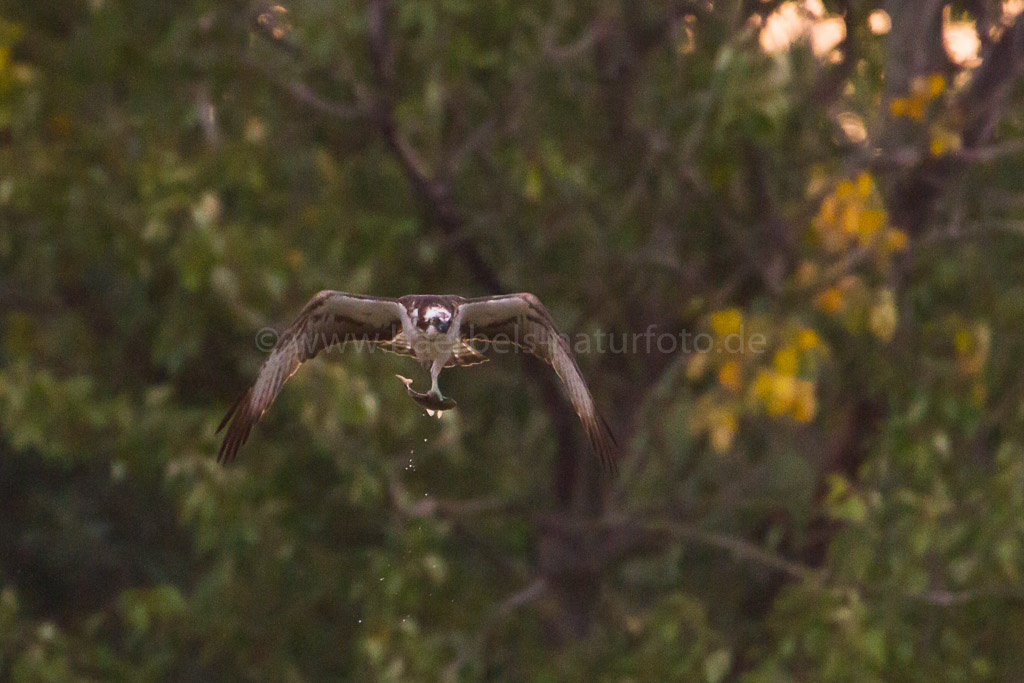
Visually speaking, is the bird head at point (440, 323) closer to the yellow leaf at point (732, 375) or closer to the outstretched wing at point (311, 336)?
the outstretched wing at point (311, 336)

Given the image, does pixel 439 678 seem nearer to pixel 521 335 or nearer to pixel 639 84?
pixel 521 335

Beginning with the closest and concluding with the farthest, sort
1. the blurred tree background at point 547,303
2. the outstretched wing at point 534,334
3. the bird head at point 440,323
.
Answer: the bird head at point 440,323 < the outstretched wing at point 534,334 < the blurred tree background at point 547,303

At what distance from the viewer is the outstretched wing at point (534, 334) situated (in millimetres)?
5168

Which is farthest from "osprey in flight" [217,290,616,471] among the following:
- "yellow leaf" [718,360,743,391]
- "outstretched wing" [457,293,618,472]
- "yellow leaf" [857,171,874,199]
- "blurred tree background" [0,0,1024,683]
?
"yellow leaf" [857,171,874,199]

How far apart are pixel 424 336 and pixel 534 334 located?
1.63 ft

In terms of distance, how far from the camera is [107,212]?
297 inches

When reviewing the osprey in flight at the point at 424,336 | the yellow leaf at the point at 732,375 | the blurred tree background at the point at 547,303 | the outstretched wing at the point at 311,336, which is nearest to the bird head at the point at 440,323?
the osprey in flight at the point at 424,336

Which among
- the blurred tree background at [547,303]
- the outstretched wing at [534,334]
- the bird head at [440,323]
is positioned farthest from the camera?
the blurred tree background at [547,303]

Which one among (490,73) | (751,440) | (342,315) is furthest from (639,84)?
(342,315)

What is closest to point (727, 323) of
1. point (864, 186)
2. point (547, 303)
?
point (864, 186)

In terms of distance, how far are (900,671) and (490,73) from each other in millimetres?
4300

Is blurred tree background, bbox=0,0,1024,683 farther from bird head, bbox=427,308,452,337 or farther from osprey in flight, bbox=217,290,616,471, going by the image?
bird head, bbox=427,308,452,337

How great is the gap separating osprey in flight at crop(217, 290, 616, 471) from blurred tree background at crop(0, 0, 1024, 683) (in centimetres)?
137

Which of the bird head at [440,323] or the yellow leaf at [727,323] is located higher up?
the yellow leaf at [727,323]
